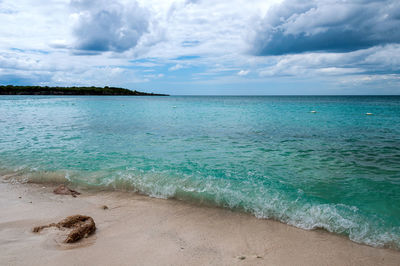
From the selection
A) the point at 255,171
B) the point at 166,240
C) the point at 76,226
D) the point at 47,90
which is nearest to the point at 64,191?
the point at 76,226

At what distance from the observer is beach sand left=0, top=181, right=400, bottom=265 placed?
4.92 m

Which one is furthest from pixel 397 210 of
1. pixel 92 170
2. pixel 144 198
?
pixel 92 170

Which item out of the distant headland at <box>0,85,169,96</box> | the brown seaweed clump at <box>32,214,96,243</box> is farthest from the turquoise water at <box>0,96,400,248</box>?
the distant headland at <box>0,85,169,96</box>

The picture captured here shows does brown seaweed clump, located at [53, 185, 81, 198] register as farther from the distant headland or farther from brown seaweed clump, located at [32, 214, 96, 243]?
the distant headland

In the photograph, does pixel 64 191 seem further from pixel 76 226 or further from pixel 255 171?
pixel 255 171

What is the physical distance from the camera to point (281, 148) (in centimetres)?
1473

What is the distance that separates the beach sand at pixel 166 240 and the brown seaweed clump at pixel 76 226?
15 centimetres

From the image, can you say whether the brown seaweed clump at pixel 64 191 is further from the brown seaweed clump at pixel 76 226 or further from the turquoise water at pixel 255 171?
the brown seaweed clump at pixel 76 226

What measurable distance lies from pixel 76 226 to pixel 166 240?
2.22 meters

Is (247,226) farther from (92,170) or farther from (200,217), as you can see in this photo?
(92,170)

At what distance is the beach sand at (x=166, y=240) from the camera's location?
4.92 metres

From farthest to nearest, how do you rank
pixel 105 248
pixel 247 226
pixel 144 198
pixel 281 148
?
pixel 281 148 → pixel 144 198 → pixel 247 226 → pixel 105 248

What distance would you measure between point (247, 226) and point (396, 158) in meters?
10.4

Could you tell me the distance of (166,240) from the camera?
5641 mm
